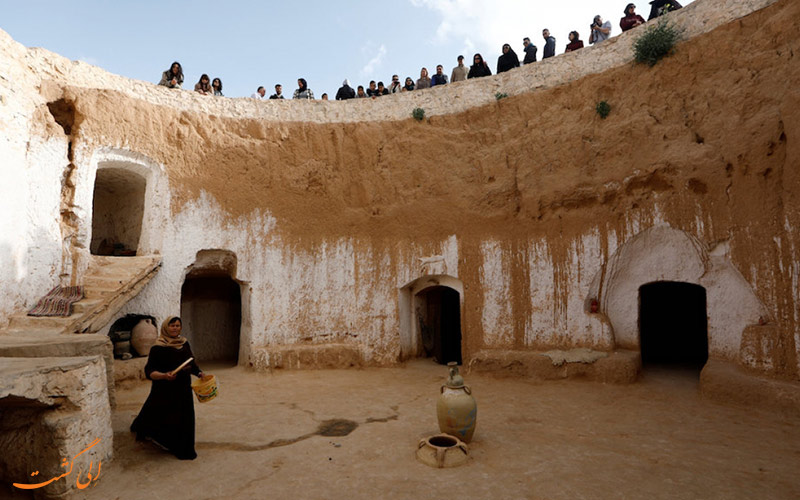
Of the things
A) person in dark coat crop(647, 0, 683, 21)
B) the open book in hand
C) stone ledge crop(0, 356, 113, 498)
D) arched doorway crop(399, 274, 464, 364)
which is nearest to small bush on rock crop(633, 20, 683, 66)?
person in dark coat crop(647, 0, 683, 21)

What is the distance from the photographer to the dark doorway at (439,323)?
11.1 meters

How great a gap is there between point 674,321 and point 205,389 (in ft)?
34.4

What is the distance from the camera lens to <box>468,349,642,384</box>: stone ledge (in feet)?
25.7

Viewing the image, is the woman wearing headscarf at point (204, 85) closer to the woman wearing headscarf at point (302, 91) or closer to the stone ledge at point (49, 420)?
the woman wearing headscarf at point (302, 91)

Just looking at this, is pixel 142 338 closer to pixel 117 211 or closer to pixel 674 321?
pixel 117 211

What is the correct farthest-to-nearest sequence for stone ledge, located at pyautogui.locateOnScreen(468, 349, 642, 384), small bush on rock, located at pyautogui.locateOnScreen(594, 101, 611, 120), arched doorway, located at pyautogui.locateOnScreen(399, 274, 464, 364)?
arched doorway, located at pyautogui.locateOnScreen(399, 274, 464, 364) → small bush on rock, located at pyautogui.locateOnScreen(594, 101, 611, 120) → stone ledge, located at pyautogui.locateOnScreen(468, 349, 642, 384)

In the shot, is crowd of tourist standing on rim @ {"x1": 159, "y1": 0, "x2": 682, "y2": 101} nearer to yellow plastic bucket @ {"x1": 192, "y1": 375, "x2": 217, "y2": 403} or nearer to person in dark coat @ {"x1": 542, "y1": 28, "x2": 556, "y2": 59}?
person in dark coat @ {"x1": 542, "y1": 28, "x2": 556, "y2": 59}

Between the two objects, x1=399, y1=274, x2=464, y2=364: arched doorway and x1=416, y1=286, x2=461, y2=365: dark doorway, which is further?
x1=416, y1=286, x2=461, y2=365: dark doorway

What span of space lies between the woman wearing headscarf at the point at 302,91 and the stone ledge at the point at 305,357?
673 centimetres

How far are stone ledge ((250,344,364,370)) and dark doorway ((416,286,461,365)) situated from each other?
6.34 ft

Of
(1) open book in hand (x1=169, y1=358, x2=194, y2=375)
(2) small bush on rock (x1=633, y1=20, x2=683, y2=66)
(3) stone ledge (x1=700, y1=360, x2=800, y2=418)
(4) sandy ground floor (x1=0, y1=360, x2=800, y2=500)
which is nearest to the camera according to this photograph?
(4) sandy ground floor (x1=0, y1=360, x2=800, y2=500)

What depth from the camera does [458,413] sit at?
4.99 m

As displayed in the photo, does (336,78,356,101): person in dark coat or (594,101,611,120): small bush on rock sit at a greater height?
(336,78,356,101): person in dark coat

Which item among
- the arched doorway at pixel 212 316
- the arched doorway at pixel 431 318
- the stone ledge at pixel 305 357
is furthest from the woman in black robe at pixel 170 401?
the arched doorway at pixel 212 316
